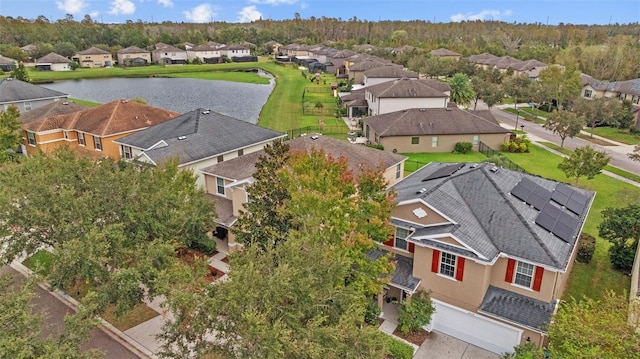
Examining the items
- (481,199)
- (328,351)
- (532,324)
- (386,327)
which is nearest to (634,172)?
(481,199)

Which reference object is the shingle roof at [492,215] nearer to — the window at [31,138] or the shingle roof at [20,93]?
the window at [31,138]

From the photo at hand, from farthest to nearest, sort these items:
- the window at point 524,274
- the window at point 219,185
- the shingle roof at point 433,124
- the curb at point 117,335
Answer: the shingle roof at point 433,124 < the window at point 219,185 < the window at point 524,274 < the curb at point 117,335

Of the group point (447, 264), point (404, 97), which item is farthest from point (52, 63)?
point (447, 264)

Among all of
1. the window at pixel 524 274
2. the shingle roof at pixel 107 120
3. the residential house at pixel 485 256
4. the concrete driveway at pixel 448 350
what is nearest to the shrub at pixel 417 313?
the residential house at pixel 485 256

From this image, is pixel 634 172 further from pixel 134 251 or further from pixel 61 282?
pixel 61 282

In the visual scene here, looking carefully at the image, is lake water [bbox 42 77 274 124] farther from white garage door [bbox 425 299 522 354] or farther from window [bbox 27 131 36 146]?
white garage door [bbox 425 299 522 354]

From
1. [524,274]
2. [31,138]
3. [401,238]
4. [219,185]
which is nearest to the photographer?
[524,274]

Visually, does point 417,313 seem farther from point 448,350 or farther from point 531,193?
point 531,193
